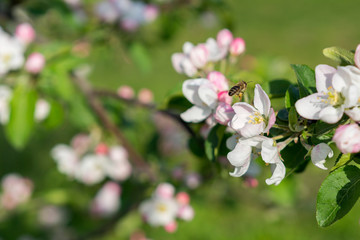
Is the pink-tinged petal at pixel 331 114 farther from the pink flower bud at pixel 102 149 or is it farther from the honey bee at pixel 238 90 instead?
the pink flower bud at pixel 102 149

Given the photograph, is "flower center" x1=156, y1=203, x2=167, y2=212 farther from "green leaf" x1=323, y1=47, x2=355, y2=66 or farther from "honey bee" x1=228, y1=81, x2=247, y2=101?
"green leaf" x1=323, y1=47, x2=355, y2=66

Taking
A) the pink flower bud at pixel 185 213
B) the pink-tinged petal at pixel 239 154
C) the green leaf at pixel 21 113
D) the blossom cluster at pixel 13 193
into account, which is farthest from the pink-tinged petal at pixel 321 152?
the blossom cluster at pixel 13 193

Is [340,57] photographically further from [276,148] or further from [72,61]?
[72,61]

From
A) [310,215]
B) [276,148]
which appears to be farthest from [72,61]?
[310,215]

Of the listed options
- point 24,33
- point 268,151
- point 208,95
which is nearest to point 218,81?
point 208,95

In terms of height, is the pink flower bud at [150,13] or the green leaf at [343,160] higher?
the green leaf at [343,160]

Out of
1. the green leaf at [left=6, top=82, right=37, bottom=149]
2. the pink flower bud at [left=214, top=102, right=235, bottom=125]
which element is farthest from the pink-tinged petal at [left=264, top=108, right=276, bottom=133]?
the green leaf at [left=6, top=82, right=37, bottom=149]
